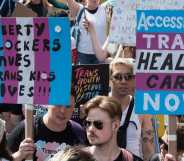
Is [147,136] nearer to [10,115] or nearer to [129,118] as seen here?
[129,118]

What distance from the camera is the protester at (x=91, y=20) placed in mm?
8797

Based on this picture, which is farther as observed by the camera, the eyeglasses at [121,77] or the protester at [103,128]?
the eyeglasses at [121,77]

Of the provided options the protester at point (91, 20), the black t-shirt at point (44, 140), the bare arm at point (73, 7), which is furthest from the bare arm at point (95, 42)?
the black t-shirt at point (44, 140)

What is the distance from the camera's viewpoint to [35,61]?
4.93 meters

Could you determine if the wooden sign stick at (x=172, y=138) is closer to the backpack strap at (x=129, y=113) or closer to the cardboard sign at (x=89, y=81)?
the backpack strap at (x=129, y=113)

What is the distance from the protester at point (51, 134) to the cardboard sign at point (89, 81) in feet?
2.89

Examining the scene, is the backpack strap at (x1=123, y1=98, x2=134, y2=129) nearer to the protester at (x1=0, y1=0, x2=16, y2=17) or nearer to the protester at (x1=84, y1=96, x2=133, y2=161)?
the protester at (x1=84, y1=96, x2=133, y2=161)

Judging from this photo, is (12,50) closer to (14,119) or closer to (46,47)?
(46,47)

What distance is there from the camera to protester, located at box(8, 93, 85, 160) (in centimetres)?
513

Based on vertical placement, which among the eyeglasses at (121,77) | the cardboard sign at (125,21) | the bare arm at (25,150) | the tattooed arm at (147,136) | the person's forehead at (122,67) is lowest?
the tattooed arm at (147,136)

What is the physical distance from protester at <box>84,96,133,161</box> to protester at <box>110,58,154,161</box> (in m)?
0.87

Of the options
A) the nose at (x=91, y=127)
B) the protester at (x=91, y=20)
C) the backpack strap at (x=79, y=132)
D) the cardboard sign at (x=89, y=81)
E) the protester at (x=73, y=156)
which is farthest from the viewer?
the protester at (x=91, y=20)

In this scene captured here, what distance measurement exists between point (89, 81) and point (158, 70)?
4.80 feet

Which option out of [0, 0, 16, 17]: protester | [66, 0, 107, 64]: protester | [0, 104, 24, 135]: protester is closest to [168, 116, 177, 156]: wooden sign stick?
[0, 104, 24, 135]: protester
